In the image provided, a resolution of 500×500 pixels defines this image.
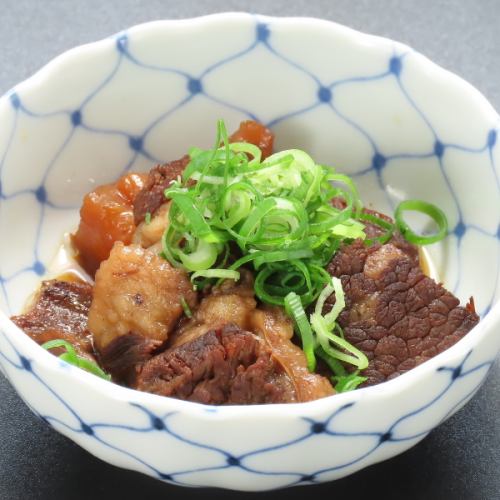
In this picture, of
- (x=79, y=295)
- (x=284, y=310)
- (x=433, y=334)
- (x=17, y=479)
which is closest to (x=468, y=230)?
(x=433, y=334)

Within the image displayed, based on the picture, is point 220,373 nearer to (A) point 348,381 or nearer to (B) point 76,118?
(A) point 348,381

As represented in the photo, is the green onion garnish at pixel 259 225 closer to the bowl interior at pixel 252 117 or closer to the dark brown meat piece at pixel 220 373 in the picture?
the dark brown meat piece at pixel 220 373

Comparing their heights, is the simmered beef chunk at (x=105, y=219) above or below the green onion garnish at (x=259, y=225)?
below

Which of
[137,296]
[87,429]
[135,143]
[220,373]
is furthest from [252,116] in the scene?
[87,429]

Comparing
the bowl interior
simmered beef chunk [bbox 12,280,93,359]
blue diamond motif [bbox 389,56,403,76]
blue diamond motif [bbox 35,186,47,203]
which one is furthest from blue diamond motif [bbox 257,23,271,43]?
simmered beef chunk [bbox 12,280,93,359]

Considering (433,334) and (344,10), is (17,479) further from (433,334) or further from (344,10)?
(344,10)

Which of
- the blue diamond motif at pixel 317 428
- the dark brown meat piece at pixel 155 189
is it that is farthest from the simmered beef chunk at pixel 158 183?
the blue diamond motif at pixel 317 428
